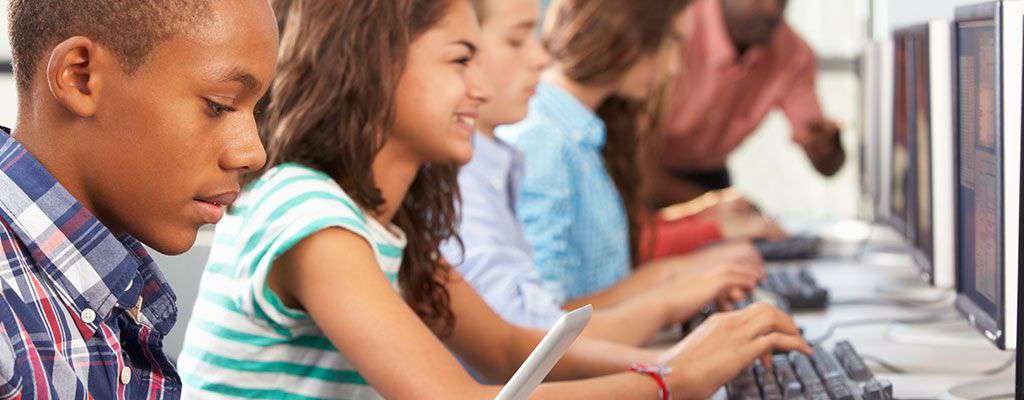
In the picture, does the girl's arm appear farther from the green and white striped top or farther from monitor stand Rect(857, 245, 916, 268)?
monitor stand Rect(857, 245, 916, 268)

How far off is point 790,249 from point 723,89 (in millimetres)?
830

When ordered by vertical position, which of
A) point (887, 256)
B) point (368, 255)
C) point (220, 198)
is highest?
point (220, 198)

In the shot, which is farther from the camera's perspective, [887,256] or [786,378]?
[887,256]

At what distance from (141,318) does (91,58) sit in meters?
0.22

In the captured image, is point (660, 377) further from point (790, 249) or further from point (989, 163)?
point (790, 249)

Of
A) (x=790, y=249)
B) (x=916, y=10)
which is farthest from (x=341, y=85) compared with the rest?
(x=916, y=10)

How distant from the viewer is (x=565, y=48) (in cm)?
226

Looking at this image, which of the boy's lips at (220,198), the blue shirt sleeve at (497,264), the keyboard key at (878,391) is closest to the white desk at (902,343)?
the keyboard key at (878,391)

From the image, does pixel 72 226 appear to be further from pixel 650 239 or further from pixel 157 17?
pixel 650 239

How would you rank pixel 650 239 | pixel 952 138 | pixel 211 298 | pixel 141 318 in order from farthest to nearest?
1. pixel 650 239
2. pixel 952 138
3. pixel 211 298
4. pixel 141 318

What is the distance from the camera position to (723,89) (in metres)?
3.30

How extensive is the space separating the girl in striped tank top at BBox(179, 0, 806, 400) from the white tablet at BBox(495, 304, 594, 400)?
183 millimetres

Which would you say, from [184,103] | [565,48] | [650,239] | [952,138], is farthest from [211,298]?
[650,239]

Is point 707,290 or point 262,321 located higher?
point 262,321
